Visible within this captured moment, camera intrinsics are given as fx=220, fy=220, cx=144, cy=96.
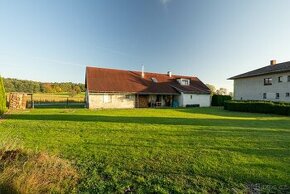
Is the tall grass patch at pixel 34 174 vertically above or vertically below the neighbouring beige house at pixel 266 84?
below

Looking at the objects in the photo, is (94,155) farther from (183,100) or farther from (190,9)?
(183,100)

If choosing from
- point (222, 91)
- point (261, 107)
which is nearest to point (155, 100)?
point (261, 107)

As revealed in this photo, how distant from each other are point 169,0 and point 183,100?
15965 mm

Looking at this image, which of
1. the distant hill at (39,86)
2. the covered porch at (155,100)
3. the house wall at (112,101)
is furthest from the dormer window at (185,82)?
the distant hill at (39,86)

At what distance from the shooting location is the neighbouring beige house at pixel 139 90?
3006cm

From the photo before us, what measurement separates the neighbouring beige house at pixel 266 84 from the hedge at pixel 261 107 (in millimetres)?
7092

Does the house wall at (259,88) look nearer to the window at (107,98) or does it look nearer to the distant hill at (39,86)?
the window at (107,98)

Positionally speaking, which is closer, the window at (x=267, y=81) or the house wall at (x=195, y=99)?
the window at (x=267, y=81)

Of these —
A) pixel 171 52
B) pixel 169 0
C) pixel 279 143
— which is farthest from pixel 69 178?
pixel 171 52

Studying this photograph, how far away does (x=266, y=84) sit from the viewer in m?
32.4

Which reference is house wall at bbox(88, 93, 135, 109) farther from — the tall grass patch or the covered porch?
the tall grass patch

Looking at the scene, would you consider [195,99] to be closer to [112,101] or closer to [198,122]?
[112,101]

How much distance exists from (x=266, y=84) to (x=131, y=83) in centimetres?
2004

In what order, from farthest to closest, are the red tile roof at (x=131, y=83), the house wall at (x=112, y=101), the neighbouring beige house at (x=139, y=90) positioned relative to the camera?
the red tile roof at (x=131, y=83), the neighbouring beige house at (x=139, y=90), the house wall at (x=112, y=101)
